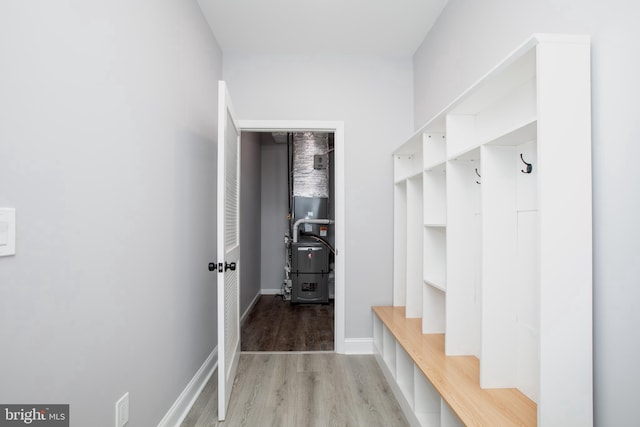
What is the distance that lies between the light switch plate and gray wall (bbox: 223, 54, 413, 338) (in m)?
2.20

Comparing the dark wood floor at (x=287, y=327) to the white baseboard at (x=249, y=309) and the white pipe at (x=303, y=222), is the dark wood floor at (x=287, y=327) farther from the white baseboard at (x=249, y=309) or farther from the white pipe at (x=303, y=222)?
the white pipe at (x=303, y=222)

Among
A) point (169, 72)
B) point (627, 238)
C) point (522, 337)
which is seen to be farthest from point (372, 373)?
point (169, 72)

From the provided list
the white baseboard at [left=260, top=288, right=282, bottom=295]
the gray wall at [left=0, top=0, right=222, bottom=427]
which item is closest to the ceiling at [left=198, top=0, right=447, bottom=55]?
the gray wall at [left=0, top=0, right=222, bottom=427]

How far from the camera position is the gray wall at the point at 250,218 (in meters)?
4.06

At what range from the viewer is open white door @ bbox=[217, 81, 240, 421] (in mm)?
1862

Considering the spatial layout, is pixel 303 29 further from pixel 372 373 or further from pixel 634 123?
pixel 372 373

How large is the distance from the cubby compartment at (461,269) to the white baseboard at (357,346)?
4.10 feet

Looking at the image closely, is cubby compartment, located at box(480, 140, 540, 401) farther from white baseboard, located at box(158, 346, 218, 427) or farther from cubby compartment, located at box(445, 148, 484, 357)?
white baseboard, located at box(158, 346, 218, 427)

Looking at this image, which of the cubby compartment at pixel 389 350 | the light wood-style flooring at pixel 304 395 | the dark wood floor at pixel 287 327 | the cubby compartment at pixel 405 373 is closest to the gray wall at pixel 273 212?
the dark wood floor at pixel 287 327

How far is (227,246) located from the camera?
2.09 metres

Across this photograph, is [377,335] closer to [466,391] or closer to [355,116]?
[466,391]

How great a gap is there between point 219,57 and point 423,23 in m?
1.65

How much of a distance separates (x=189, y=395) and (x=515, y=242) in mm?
1991

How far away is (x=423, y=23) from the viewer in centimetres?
249
